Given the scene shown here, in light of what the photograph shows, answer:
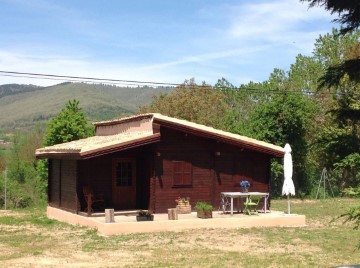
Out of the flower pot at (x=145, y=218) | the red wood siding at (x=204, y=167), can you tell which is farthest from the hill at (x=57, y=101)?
the flower pot at (x=145, y=218)

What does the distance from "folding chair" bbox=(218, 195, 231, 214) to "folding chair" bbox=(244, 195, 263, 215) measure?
→ 711mm

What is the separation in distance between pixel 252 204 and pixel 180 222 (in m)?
3.43

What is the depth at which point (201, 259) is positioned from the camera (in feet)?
38.6

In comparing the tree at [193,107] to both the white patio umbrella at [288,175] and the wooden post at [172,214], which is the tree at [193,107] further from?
the wooden post at [172,214]

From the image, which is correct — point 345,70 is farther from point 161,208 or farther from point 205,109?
point 205,109

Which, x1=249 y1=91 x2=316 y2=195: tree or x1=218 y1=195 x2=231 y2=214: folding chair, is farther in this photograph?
x1=249 y1=91 x2=316 y2=195: tree

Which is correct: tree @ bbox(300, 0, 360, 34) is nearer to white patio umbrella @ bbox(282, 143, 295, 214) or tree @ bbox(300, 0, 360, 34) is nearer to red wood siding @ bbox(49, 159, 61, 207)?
white patio umbrella @ bbox(282, 143, 295, 214)

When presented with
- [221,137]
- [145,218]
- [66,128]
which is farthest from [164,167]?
[66,128]

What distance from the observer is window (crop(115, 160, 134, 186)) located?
1952 centimetres

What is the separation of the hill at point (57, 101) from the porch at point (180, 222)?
4072 inches

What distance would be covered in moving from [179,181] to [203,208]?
2.01 m

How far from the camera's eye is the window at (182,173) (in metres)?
18.9

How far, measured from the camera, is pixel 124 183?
19609mm

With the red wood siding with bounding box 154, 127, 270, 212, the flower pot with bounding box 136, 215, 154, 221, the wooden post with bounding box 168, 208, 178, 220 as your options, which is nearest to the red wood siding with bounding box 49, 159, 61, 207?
the red wood siding with bounding box 154, 127, 270, 212
